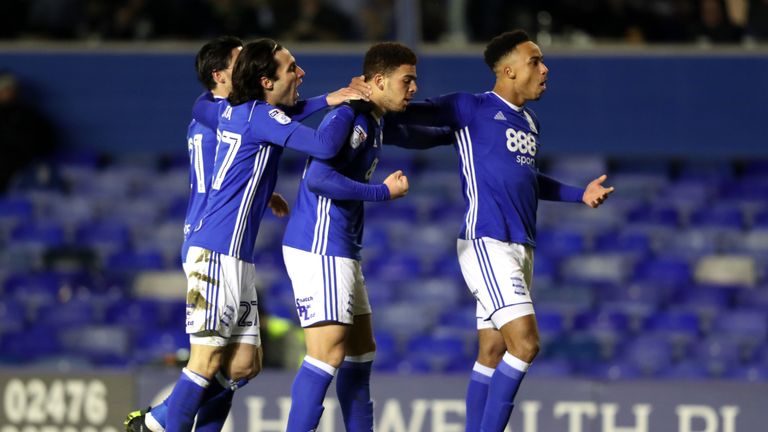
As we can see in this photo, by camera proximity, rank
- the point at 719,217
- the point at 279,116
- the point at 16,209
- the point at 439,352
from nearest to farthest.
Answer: the point at 279,116
the point at 439,352
the point at 719,217
the point at 16,209

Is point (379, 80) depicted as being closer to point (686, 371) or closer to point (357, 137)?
point (357, 137)

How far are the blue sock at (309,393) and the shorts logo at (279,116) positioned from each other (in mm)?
998

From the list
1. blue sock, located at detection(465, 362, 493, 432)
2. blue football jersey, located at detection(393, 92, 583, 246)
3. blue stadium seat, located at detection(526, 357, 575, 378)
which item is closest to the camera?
blue football jersey, located at detection(393, 92, 583, 246)

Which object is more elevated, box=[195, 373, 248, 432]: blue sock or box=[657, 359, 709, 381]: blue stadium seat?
box=[195, 373, 248, 432]: blue sock

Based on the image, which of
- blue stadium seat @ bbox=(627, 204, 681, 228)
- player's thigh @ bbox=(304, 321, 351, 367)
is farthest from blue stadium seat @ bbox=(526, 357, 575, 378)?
player's thigh @ bbox=(304, 321, 351, 367)

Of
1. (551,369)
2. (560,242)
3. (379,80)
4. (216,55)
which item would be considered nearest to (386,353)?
(551,369)

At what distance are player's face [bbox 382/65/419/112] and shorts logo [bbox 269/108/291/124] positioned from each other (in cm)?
44

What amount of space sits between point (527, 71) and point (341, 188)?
1108 millimetres

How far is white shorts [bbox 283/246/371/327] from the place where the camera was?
5.67 m

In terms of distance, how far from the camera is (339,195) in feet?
18.3

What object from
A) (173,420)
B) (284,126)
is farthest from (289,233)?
(173,420)

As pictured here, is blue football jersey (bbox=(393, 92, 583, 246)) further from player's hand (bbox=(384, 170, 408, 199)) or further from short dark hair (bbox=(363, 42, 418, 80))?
player's hand (bbox=(384, 170, 408, 199))

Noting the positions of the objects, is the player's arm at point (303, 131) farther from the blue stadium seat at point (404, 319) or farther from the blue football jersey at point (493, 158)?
the blue stadium seat at point (404, 319)

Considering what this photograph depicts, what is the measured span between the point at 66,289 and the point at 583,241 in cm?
445
